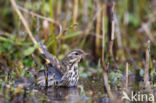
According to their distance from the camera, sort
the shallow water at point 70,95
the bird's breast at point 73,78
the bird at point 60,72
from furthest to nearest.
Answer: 1. the bird's breast at point 73,78
2. the bird at point 60,72
3. the shallow water at point 70,95

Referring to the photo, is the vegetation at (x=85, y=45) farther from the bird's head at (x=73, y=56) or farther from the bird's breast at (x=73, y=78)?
the bird's head at (x=73, y=56)

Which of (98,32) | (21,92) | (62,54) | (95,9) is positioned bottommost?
(21,92)

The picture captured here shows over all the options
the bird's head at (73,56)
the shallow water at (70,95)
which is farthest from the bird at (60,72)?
the shallow water at (70,95)

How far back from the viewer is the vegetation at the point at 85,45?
563cm

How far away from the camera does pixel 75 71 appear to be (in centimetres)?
670

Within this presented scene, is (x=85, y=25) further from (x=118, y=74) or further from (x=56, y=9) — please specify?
(x=118, y=74)

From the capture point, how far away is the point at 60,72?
21.7 feet

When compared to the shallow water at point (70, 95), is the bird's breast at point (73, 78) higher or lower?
higher

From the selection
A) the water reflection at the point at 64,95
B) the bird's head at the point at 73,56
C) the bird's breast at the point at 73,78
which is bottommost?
the water reflection at the point at 64,95

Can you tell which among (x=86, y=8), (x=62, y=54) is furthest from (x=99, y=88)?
(x=86, y=8)

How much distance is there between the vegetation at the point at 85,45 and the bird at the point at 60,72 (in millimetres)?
203

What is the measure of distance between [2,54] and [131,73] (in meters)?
3.18

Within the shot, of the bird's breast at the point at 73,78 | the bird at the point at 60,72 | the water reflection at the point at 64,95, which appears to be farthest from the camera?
the bird's breast at the point at 73,78

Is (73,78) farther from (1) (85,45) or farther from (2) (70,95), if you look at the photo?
(1) (85,45)
